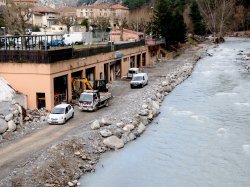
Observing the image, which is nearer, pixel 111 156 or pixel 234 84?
pixel 111 156

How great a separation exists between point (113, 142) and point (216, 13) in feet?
369

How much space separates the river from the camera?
2255 cm

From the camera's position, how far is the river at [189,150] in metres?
22.5

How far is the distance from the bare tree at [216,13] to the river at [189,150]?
8726cm

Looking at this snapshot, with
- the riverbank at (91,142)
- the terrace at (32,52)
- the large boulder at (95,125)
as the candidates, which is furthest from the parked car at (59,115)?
the terrace at (32,52)

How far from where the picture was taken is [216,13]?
132 meters

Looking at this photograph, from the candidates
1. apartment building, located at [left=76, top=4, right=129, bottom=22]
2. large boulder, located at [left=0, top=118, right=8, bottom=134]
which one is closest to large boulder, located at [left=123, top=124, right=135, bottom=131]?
large boulder, located at [left=0, top=118, right=8, bottom=134]

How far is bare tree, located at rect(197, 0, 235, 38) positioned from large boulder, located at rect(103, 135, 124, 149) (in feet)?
331

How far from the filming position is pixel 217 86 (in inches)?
2002

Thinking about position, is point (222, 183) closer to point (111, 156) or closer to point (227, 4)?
point (111, 156)

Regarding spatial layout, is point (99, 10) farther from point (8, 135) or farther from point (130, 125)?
point (8, 135)

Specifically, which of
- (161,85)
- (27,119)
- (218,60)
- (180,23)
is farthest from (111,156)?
(180,23)

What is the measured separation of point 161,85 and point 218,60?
31930 millimetres

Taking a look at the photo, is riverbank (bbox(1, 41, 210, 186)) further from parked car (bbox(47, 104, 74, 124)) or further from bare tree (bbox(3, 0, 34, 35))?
bare tree (bbox(3, 0, 34, 35))
